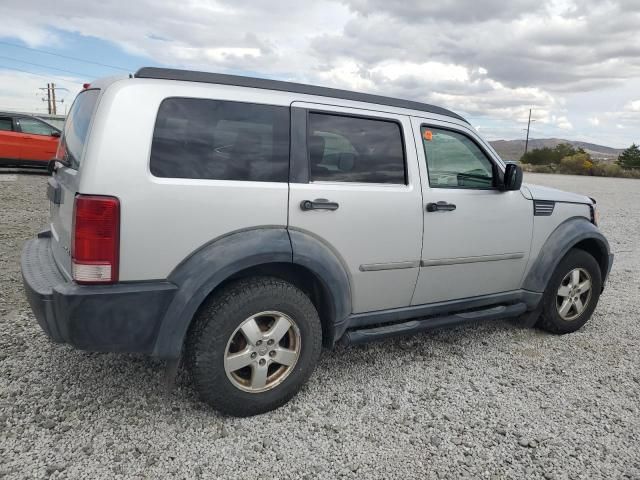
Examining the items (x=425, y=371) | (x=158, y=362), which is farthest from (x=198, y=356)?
(x=425, y=371)

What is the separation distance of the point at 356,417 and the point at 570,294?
7.96ft

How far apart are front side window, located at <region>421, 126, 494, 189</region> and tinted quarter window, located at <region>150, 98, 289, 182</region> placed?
111cm

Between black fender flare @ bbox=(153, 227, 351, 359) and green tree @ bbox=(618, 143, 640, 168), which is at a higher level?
green tree @ bbox=(618, 143, 640, 168)

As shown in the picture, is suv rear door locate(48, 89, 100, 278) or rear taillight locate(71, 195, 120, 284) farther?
suv rear door locate(48, 89, 100, 278)

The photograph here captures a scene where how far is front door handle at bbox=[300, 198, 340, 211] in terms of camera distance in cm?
268

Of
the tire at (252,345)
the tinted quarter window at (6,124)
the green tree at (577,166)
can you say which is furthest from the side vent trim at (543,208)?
the green tree at (577,166)

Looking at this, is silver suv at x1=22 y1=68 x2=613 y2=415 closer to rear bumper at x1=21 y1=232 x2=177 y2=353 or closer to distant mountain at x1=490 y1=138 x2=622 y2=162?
rear bumper at x1=21 y1=232 x2=177 y2=353

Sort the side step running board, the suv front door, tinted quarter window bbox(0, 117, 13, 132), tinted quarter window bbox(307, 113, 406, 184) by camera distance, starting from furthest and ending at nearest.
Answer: tinted quarter window bbox(0, 117, 13, 132), the suv front door, the side step running board, tinted quarter window bbox(307, 113, 406, 184)

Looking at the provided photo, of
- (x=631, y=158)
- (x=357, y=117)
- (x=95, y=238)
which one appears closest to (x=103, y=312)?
(x=95, y=238)

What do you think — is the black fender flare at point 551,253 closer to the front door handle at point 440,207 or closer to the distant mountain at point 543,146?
the front door handle at point 440,207

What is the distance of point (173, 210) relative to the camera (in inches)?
91.2

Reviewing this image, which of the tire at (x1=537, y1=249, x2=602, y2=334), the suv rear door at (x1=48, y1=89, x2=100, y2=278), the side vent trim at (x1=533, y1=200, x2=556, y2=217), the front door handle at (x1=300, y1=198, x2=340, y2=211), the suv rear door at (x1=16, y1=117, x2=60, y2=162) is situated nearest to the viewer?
the suv rear door at (x1=48, y1=89, x2=100, y2=278)

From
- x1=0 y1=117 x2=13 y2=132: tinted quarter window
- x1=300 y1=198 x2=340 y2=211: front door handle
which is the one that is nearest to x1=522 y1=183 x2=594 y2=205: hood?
x1=300 y1=198 x2=340 y2=211: front door handle

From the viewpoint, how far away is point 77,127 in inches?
109
